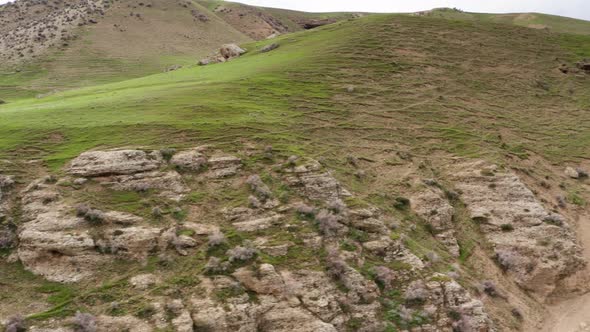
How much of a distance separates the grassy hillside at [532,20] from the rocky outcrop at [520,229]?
224ft

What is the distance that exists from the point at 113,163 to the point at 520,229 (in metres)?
20.5

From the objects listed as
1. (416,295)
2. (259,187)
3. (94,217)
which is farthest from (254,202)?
(416,295)

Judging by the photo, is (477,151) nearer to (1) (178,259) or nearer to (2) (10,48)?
(1) (178,259)

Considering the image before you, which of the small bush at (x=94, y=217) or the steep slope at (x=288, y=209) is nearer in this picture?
the steep slope at (x=288, y=209)

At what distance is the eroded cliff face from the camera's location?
1598 centimetres

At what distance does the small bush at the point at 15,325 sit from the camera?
13.6m

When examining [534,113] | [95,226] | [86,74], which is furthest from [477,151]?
[86,74]

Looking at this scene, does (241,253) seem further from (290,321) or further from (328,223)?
(328,223)

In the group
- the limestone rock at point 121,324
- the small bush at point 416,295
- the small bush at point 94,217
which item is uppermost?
the small bush at point 94,217

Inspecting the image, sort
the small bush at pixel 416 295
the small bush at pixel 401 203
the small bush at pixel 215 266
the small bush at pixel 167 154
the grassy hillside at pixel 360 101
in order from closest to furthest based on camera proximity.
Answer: the small bush at pixel 215 266, the small bush at pixel 416 295, the small bush at pixel 167 154, the small bush at pixel 401 203, the grassy hillside at pixel 360 101

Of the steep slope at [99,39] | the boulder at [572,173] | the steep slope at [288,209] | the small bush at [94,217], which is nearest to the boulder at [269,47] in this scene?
the steep slope at [99,39]

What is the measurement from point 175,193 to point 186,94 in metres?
13.3

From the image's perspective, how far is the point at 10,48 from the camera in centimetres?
6462

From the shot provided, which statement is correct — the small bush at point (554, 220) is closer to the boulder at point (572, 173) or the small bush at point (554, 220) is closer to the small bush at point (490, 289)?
the small bush at point (490, 289)
